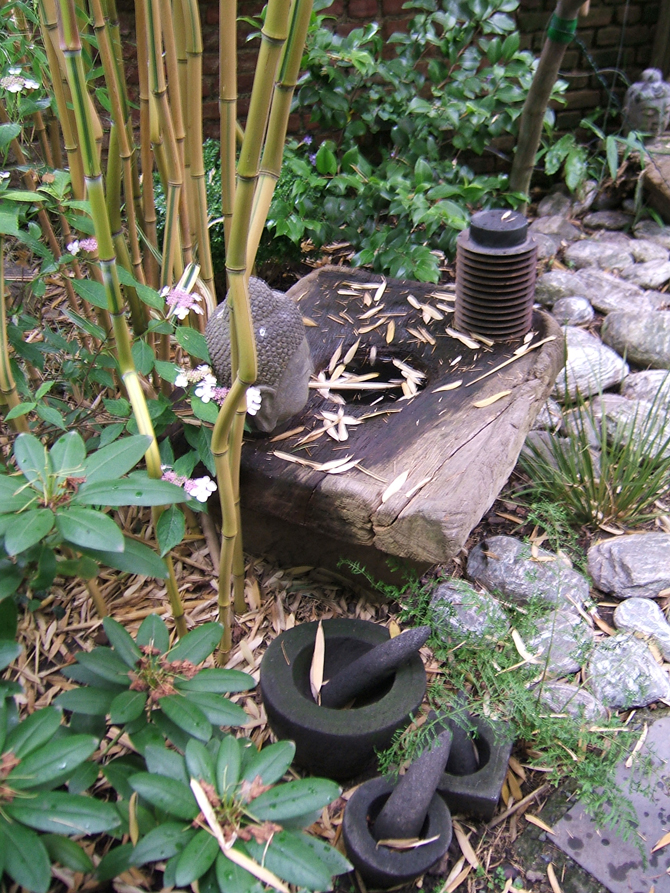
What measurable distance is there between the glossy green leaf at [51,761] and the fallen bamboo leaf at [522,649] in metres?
0.88

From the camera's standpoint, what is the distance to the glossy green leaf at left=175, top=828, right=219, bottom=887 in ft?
2.61

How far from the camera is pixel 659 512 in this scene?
1935 millimetres

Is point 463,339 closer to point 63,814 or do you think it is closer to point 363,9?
point 63,814

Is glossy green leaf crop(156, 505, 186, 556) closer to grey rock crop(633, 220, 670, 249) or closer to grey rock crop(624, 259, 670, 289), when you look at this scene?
grey rock crop(624, 259, 670, 289)

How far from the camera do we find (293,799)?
902 millimetres

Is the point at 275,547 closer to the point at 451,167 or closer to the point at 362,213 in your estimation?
the point at 362,213

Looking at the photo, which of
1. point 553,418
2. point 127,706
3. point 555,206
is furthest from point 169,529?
point 555,206

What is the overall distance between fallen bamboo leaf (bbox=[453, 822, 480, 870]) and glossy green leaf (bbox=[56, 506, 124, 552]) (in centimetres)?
85

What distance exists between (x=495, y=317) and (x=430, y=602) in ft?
2.60

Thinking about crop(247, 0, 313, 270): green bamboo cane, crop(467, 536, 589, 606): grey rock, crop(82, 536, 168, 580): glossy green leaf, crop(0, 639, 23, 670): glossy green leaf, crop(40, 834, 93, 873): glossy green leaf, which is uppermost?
crop(247, 0, 313, 270): green bamboo cane

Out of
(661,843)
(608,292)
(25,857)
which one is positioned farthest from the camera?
(608,292)

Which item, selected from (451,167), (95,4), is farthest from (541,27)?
(95,4)

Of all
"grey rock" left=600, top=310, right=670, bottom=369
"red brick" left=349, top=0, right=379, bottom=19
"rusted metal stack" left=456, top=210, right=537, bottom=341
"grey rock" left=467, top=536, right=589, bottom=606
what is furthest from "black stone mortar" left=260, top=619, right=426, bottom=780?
"red brick" left=349, top=0, right=379, bottom=19

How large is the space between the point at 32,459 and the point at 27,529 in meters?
0.14
